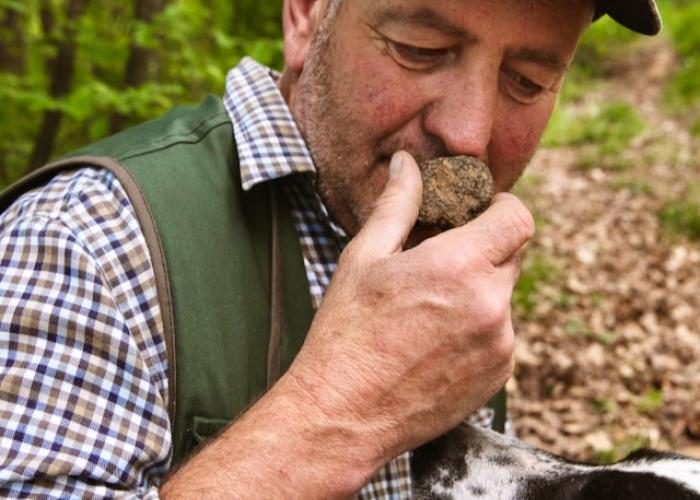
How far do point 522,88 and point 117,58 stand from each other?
436cm

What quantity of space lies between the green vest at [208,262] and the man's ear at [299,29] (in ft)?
1.24

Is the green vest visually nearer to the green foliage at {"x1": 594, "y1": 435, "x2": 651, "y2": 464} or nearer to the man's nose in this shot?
the man's nose

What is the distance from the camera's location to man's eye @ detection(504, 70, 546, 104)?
235 cm

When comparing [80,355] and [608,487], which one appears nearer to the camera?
[80,355]

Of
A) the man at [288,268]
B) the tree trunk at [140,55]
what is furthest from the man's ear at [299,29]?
the tree trunk at [140,55]

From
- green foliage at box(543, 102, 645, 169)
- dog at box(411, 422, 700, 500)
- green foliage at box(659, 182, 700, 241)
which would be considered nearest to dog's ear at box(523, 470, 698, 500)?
dog at box(411, 422, 700, 500)

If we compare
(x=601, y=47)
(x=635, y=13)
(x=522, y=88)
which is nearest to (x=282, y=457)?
(x=522, y=88)

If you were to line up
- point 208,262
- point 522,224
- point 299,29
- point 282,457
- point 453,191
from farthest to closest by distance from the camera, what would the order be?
1. point 299,29
2. point 453,191
3. point 208,262
4. point 522,224
5. point 282,457

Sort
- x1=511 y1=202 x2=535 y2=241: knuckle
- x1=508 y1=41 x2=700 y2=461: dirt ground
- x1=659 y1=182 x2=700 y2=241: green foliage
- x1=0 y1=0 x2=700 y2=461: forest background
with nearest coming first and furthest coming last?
x1=511 y1=202 x2=535 y2=241: knuckle < x1=0 y1=0 x2=700 y2=461: forest background < x1=508 y1=41 x2=700 y2=461: dirt ground < x1=659 y1=182 x2=700 y2=241: green foliage

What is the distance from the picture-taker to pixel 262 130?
7.63 feet

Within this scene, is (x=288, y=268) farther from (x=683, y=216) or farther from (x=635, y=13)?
(x=683, y=216)

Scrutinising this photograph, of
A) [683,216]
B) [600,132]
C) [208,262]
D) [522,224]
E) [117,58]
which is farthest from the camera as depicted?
[600,132]

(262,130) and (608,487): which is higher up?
(262,130)

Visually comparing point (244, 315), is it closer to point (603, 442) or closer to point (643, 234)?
point (603, 442)
